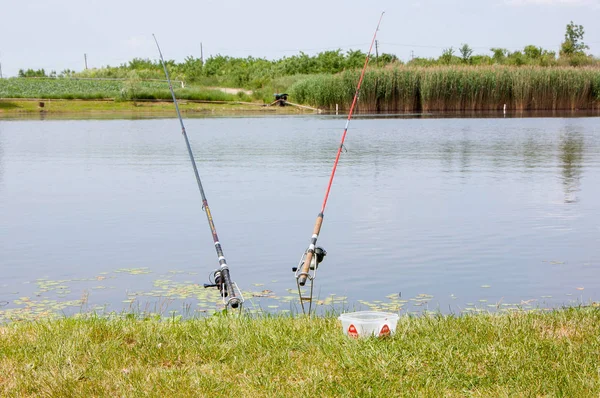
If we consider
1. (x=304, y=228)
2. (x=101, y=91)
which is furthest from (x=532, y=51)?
(x=304, y=228)

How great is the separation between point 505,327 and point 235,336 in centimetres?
169

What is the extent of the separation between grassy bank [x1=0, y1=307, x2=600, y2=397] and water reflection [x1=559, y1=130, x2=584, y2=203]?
9144mm

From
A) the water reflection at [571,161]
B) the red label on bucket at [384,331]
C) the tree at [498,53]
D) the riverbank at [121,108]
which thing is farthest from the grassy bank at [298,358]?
the tree at [498,53]

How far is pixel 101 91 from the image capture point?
214ft

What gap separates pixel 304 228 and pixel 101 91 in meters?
56.4

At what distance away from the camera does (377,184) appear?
16266 millimetres

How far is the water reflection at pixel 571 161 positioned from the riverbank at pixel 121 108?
29.7 meters

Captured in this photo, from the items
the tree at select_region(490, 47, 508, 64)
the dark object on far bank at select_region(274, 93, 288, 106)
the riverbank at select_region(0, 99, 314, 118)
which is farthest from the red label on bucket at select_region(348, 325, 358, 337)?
the tree at select_region(490, 47, 508, 64)

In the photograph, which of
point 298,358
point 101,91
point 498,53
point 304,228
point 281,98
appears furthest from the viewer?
point 498,53

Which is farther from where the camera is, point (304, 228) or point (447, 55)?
point (447, 55)

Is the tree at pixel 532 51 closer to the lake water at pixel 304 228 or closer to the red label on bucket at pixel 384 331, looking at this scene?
the lake water at pixel 304 228

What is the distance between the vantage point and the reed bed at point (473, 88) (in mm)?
48438

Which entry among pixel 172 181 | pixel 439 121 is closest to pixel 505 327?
pixel 172 181

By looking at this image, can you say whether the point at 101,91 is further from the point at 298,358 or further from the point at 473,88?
the point at 298,358
